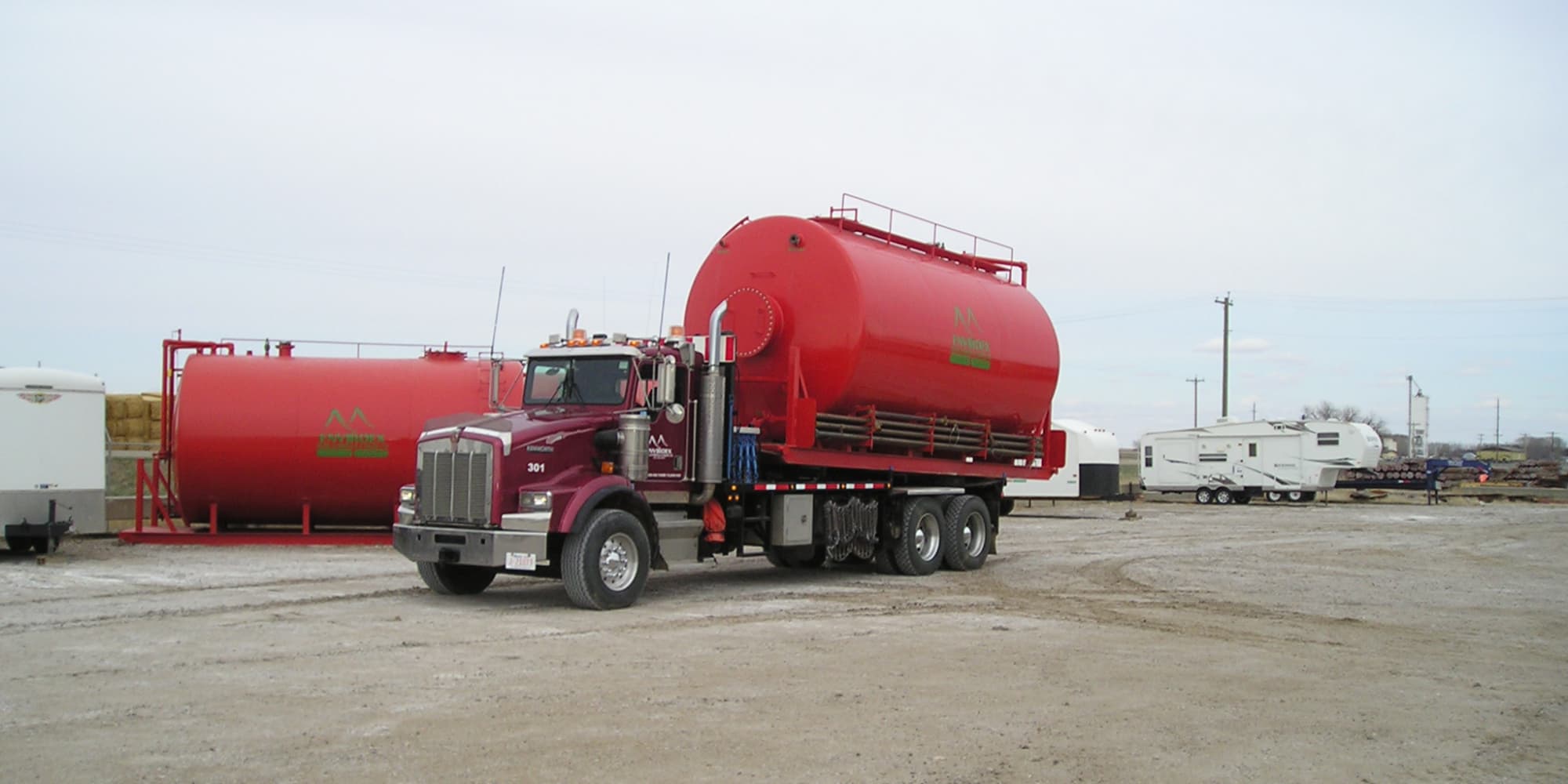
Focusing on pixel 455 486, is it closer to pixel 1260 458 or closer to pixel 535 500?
pixel 535 500

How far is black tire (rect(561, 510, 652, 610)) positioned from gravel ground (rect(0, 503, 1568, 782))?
0.89 feet

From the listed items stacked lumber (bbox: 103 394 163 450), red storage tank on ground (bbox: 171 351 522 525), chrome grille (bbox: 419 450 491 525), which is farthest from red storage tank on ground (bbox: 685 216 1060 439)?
stacked lumber (bbox: 103 394 163 450)

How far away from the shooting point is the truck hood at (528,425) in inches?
539

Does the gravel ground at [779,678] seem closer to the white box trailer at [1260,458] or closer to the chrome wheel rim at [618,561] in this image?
the chrome wheel rim at [618,561]

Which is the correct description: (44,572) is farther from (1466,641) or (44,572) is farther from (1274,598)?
(1466,641)

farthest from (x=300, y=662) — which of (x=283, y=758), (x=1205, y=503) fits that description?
(x=1205, y=503)

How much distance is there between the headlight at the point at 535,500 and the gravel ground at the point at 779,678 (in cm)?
111

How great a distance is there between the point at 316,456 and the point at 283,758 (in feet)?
50.9

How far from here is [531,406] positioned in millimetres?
15156

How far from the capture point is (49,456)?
19.5m

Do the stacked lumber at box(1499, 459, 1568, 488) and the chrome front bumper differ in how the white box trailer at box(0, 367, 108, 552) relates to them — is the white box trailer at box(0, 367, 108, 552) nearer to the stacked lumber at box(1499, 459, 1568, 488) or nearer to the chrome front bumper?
the chrome front bumper

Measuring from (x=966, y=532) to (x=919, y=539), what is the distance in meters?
1.28

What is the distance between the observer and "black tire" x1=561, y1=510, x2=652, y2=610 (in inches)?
535

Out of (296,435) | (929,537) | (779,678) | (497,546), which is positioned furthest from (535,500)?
(296,435)
